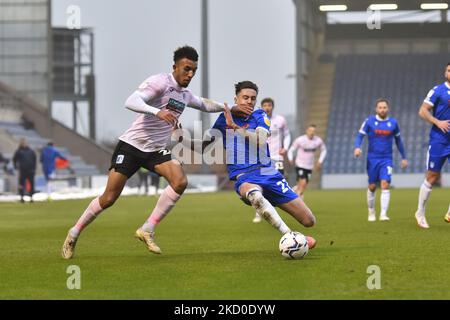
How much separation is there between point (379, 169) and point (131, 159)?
306 inches

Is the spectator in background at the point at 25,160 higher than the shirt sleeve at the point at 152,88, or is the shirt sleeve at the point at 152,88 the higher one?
the shirt sleeve at the point at 152,88

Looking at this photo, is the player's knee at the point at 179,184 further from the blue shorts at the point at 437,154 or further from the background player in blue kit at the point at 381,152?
the background player in blue kit at the point at 381,152

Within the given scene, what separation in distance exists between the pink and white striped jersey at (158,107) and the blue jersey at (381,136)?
7.25 meters

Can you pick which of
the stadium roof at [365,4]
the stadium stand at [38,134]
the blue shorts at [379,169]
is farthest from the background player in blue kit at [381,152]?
the stadium roof at [365,4]

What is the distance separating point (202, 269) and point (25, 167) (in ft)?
70.7

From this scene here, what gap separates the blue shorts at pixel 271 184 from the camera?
398 inches

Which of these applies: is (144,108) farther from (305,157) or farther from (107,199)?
(305,157)

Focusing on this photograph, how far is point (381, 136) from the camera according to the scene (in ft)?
55.9

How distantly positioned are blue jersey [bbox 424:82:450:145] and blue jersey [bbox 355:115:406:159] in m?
3.49

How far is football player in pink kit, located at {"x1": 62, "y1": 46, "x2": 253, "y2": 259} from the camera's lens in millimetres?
9945

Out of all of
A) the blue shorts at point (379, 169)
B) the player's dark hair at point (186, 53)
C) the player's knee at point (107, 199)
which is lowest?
the blue shorts at point (379, 169)
